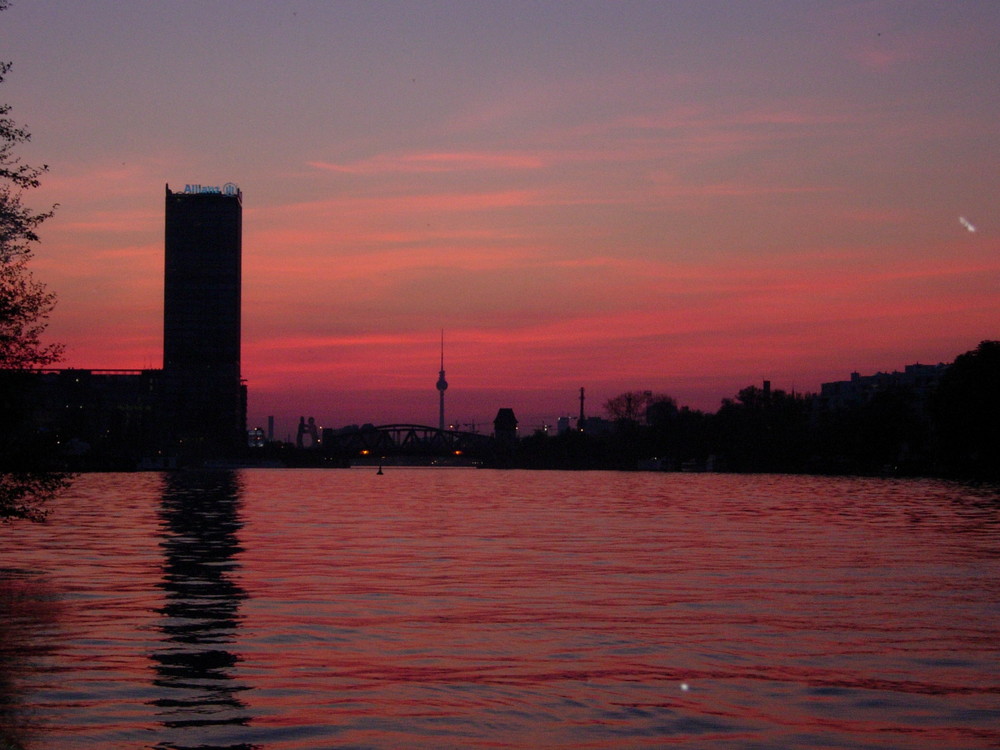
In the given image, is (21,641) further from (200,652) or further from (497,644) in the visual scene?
(497,644)

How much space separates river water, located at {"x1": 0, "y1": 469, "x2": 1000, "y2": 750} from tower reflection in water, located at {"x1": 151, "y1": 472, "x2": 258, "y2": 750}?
84mm

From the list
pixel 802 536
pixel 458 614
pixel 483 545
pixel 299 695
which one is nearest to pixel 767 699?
pixel 299 695

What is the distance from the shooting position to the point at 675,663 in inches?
947

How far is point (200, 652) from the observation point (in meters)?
24.7

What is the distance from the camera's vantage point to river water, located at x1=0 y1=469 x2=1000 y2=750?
1866 cm

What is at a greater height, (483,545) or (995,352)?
(995,352)

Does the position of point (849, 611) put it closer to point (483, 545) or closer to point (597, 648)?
point (597, 648)

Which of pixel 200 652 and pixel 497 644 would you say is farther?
pixel 497 644

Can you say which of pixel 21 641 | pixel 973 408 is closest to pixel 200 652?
pixel 21 641

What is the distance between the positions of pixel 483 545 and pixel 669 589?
19.0m

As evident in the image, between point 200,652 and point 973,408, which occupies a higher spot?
point 973,408

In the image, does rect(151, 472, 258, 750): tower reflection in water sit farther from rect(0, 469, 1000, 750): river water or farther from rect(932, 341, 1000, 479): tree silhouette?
rect(932, 341, 1000, 479): tree silhouette

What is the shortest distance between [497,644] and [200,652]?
5651mm

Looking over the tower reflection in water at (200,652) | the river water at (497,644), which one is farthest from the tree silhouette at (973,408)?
the tower reflection in water at (200,652)
